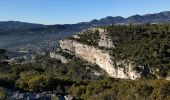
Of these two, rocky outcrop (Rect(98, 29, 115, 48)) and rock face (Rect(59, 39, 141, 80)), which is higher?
rocky outcrop (Rect(98, 29, 115, 48))

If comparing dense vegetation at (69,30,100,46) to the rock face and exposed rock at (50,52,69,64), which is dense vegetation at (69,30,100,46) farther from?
exposed rock at (50,52,69,64)


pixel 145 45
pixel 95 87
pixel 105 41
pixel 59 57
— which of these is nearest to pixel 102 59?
pixel 105 41

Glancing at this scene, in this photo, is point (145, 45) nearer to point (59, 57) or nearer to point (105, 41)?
point (105, 41)

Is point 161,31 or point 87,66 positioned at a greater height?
point 161,31

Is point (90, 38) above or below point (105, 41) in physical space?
below

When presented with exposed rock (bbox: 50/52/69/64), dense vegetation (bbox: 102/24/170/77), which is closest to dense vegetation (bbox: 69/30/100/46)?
dense vegetation (bbox: 102/24/170/77)

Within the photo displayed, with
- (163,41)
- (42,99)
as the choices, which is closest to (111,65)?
(163,41)

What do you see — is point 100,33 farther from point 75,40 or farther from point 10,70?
point 10,70

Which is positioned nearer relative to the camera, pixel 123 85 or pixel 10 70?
pixel 123 85
